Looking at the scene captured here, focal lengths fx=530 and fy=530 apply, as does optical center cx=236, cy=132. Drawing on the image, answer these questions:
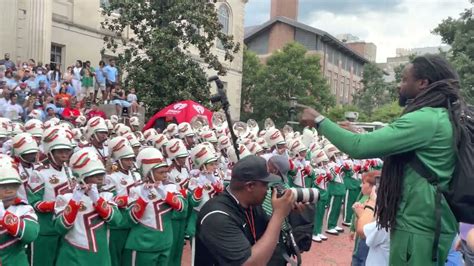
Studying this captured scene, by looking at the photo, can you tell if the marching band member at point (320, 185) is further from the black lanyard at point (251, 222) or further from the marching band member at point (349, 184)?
the black lanyard at point (251, 222)

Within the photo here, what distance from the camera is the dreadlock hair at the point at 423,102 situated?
284 cm

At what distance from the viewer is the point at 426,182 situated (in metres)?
2.76

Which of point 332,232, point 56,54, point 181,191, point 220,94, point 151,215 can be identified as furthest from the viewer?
point 56,54

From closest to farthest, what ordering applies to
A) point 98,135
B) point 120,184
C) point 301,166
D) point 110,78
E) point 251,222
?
point 251,222, point 120,184, point 98,135, point 301,166, point 110,78

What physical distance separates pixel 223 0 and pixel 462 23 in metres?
14.2

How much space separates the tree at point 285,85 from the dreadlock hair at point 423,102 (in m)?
33.7

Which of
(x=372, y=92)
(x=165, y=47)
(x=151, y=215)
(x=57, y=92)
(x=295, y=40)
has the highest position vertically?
(x=295, y=40)

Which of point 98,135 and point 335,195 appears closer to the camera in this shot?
point 98,135

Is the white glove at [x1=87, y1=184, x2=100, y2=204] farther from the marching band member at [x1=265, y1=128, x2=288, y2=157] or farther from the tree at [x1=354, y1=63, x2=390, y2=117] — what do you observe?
the tree at [x1=354, y1=63, x2=390, y2=117]

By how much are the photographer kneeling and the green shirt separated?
0.46 m

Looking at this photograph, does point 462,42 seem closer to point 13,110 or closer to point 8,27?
point 8,27

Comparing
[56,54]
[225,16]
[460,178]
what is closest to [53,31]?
[56,54]

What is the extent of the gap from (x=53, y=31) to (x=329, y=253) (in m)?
16.9

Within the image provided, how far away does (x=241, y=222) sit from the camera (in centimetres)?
288
